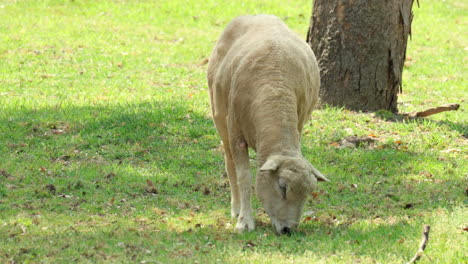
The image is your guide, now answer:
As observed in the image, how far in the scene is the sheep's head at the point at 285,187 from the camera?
21.6 feet

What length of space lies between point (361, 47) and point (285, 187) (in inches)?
223

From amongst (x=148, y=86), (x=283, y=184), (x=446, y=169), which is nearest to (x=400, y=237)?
(x=283, y=184)

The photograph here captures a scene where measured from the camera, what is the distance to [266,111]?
270 inches

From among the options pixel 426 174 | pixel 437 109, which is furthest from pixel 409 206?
pixel 437 109

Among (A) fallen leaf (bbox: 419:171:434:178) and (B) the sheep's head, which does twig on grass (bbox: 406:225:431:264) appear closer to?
(B) the sheep's head

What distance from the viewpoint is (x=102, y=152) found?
10320 millimetres

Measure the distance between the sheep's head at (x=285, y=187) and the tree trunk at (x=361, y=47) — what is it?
5.37 metres

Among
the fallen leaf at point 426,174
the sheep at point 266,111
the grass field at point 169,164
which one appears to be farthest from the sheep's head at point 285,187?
the fallen leaf at point 426,174

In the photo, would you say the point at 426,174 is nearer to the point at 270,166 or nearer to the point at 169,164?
the point at 169,164

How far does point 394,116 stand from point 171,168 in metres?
4.19

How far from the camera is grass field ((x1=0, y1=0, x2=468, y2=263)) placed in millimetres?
6633

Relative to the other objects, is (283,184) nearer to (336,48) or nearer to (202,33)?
(336,48)

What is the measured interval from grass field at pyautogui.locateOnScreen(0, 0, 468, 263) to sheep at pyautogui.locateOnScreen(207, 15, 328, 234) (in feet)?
1.35

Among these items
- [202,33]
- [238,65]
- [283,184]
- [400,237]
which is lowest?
[202,33]
